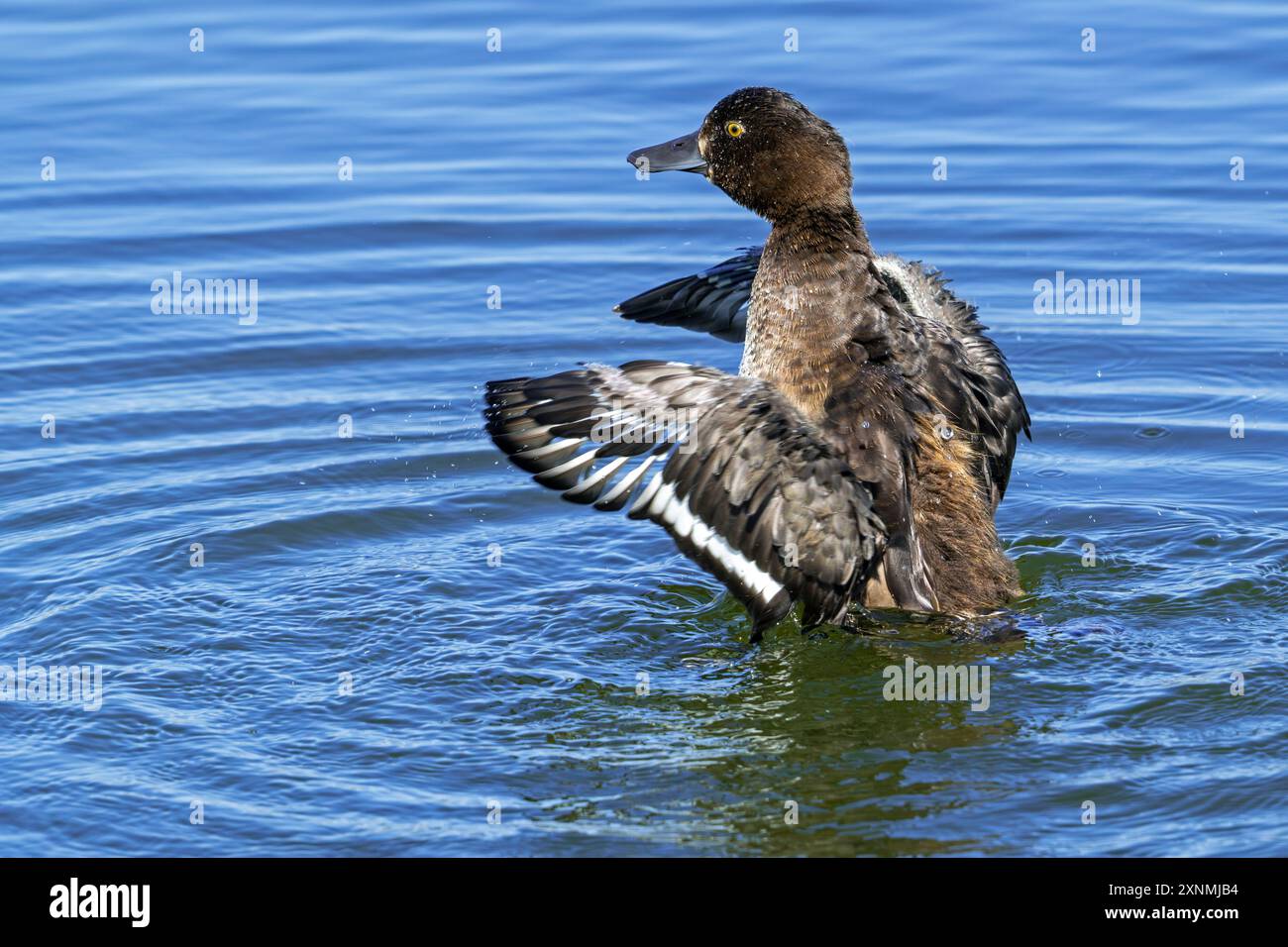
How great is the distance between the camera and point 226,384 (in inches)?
421

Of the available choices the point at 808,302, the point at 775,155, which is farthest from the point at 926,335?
the point at 775,155

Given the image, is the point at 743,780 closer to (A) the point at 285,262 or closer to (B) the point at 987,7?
(A) the point at 285,262

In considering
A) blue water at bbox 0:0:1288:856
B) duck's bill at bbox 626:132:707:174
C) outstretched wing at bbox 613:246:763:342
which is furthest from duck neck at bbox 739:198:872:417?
outstretched wing at bbox 613:246:763:342

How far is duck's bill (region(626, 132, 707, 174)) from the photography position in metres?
8.21

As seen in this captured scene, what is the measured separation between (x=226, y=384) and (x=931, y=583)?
5.19m

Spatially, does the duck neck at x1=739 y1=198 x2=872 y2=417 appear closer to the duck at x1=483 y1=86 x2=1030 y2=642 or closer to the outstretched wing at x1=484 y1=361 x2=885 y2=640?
the duck at x1=483 y1=86 x2=1030 y2=642

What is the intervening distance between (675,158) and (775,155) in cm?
83

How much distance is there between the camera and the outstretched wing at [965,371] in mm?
7547

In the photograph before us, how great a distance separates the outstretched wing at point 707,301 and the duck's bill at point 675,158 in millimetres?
679

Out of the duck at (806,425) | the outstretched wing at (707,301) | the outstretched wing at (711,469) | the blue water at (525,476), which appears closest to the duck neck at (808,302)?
the duck at (806,425)

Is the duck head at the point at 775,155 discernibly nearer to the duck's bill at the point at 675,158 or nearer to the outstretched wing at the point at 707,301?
the duck's bill at the point at 675,158

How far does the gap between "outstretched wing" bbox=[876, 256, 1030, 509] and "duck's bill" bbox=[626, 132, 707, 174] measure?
0.98 m

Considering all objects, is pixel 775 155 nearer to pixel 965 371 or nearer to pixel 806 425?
pixel 965 371

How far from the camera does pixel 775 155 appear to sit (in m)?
7.59
